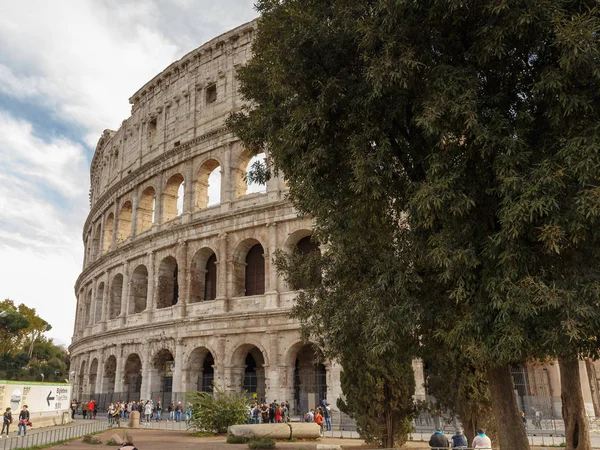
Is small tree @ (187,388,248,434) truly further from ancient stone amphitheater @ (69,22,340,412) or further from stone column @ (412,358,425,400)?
stone column @ (412,358,425,400)

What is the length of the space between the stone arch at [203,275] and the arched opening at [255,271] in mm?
1534

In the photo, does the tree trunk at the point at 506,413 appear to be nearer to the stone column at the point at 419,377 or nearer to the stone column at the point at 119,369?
the stone column at the point at 419,377

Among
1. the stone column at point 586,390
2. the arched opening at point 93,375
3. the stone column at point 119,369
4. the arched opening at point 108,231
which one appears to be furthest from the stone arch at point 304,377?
the arched opening at point 108,231

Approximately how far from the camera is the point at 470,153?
24.4 ft

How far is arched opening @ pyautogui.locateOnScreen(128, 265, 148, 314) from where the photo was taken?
2586cm

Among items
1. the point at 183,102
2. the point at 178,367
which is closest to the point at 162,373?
the point at 178,367

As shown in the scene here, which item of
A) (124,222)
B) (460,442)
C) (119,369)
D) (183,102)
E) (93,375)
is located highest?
(183,102)

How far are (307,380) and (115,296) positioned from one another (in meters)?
12.5

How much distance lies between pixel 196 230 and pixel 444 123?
1713 centimetres

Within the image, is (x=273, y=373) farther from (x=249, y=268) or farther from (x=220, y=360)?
(x=249, y=268)

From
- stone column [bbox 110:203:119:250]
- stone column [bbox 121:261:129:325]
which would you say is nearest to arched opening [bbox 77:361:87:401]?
stone column [bbox 121:261:129:325]

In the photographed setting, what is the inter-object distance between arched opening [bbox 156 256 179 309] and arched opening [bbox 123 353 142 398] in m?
3.06

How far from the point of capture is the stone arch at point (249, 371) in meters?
21.0

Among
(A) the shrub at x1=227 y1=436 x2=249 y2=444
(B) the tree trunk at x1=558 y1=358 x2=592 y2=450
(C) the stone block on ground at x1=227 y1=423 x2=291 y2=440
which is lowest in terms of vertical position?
(A) the shrub at x1=227 y1=436 x2=249 y2=444
